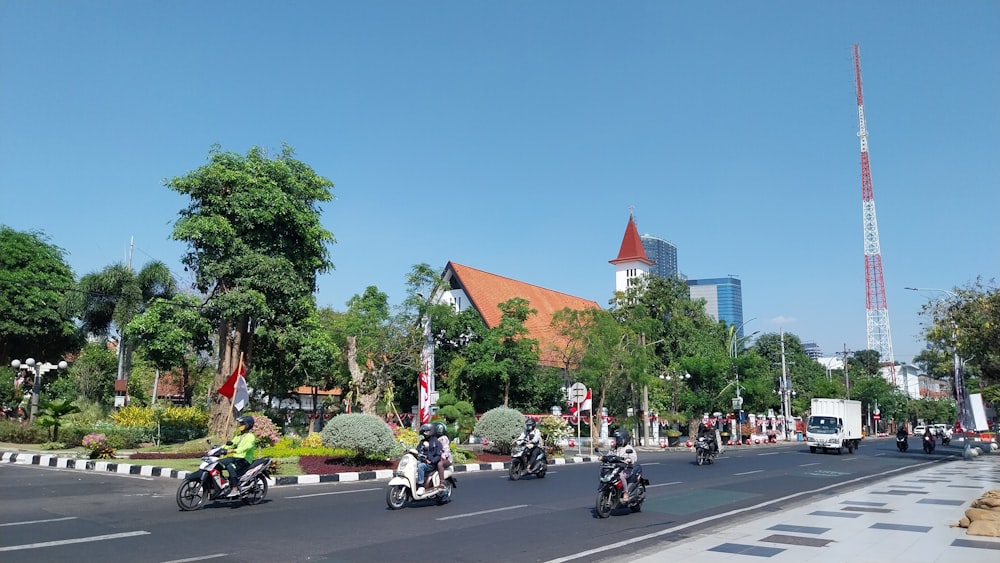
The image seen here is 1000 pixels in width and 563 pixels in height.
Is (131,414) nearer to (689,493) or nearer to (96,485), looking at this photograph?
(96,485)

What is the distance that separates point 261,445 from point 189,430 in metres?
7.98

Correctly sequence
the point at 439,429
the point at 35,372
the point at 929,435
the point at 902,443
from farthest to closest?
1. the point at 902,443
2. the point at 929,435
3. the point at 35,372
4. the point at 439,429

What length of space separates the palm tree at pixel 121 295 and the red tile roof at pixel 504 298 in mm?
17444

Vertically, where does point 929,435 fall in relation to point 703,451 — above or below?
below

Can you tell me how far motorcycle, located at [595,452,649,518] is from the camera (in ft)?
35.1

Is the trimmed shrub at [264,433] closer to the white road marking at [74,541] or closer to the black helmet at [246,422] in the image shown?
the black helmet at [246,422]

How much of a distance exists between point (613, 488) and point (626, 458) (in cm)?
56

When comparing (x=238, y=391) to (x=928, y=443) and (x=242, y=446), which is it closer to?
(x=242, y=446)

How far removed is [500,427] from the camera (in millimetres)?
21766

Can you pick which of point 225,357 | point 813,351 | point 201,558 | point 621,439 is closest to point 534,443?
point 621,439

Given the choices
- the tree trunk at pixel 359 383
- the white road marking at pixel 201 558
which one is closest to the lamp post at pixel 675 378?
the tree trunk at pixel 359 383


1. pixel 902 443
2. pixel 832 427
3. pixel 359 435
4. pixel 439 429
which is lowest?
pixel 902 443

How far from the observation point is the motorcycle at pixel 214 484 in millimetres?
10492

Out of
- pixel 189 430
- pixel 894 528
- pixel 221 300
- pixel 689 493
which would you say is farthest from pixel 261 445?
pixel 894 528
